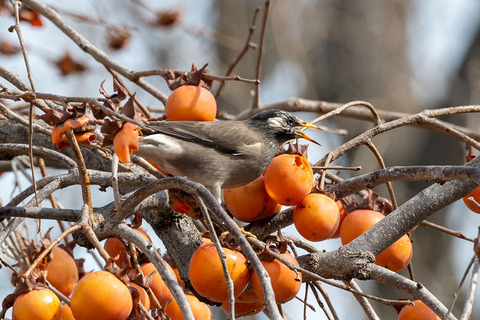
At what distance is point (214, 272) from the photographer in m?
1.82

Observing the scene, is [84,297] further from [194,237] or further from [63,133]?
[194,237]

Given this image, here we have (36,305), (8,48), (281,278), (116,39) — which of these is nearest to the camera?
(36,305)

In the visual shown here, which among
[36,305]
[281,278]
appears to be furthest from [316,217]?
[36,305]

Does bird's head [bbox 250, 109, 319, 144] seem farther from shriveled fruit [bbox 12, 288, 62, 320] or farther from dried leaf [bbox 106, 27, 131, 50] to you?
dried leaf [bbox 106, 27, 131, 50]

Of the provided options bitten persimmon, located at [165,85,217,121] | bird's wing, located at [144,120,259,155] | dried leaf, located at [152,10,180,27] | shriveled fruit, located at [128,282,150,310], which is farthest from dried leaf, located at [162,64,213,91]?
dried leaf, located at [152,10,180,27]

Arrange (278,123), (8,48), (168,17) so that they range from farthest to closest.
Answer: (168,17) < (8,48) < (278,123)

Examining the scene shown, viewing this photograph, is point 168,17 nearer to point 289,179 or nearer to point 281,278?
point 289,179

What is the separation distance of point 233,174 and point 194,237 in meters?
0.43

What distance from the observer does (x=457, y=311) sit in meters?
8.11

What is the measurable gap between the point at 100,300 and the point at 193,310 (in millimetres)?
498

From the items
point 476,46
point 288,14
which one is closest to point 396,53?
point 476,46

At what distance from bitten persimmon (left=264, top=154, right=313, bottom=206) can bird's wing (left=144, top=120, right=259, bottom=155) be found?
0.52 meters

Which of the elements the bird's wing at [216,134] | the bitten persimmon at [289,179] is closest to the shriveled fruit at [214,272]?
the bitten persimmon at [289,179]

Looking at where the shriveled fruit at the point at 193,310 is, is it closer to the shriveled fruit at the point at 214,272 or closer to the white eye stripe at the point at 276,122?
the shriveled fruit at the point at 214,272
